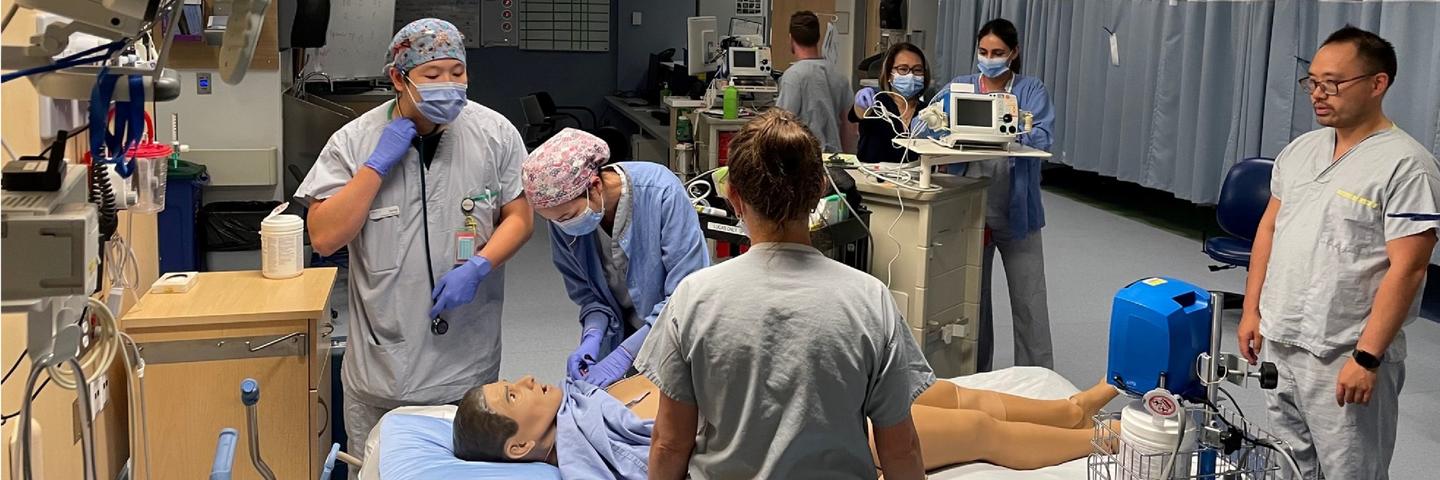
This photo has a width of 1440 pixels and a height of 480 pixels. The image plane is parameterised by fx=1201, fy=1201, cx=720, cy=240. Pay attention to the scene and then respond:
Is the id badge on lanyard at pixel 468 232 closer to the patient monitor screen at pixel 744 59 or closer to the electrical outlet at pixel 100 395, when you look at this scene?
the electrical outlet at pixel 100 395

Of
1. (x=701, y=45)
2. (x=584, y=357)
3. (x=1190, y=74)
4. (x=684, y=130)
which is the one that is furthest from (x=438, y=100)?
(x=1190, y=74)

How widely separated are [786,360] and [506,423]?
1.12 metres

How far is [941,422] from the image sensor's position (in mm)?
2711

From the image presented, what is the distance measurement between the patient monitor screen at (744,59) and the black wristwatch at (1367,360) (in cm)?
422

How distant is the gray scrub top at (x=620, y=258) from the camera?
260 centimetres

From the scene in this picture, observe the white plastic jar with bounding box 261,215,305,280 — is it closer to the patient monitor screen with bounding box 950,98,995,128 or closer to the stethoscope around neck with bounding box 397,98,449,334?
the stethoscope around neck with bounding box 397,98,449,334

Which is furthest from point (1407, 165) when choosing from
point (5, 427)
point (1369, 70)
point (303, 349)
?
point (5, 427)

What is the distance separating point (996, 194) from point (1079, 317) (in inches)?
62.8

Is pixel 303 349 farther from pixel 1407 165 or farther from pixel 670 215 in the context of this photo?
pixel 1407 165

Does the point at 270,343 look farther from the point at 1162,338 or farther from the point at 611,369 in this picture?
the point at 1162,338

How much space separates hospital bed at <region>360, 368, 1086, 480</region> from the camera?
2.47m

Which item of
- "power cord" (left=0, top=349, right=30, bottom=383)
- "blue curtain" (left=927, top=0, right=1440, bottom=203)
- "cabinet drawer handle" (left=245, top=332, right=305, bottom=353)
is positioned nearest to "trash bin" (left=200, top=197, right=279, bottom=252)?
"cabinet drawer handle" (left=245, top=332, right=305, bottom=353)

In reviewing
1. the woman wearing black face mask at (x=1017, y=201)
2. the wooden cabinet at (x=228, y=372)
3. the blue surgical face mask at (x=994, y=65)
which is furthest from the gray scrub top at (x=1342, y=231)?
the wooden cabinet at (x=228, y=372)

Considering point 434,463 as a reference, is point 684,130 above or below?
above
